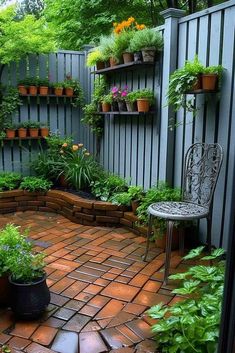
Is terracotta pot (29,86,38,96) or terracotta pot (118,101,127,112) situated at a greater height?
terracotta pot (29,86,38,96)

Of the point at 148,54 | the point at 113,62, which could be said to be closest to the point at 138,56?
the point at 148,54

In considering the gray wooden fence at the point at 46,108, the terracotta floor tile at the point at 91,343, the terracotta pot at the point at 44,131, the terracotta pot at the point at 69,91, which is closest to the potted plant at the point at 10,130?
the gray wooden fence at the point at 46,108

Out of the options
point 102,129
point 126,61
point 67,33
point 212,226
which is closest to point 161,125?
point 126,61

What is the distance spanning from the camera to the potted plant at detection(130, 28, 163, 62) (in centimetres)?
326

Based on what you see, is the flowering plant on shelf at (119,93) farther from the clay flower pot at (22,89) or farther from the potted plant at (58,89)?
the clay flower pot at (22,89)

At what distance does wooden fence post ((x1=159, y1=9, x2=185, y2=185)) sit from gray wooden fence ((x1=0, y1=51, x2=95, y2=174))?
1810 mm

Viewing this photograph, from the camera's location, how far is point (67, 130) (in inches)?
200

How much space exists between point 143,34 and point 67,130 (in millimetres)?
2139

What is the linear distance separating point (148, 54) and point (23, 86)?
2011 millimetres

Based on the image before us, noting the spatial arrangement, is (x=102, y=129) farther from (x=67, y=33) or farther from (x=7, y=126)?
(x=67, y=33)

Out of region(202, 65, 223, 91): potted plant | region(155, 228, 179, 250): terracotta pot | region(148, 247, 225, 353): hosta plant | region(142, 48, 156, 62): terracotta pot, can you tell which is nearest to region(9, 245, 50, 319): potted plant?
region(148, 247, 225, 353): hosta plant

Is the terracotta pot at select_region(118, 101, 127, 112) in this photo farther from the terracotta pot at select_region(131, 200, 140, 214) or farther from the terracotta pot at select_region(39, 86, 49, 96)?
the terracotta pot at select_region(39, 86, 49, 96)

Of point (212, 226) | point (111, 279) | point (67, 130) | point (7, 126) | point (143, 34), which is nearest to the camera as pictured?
point (111, 279)

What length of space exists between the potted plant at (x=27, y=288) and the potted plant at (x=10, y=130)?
9.25 feet
